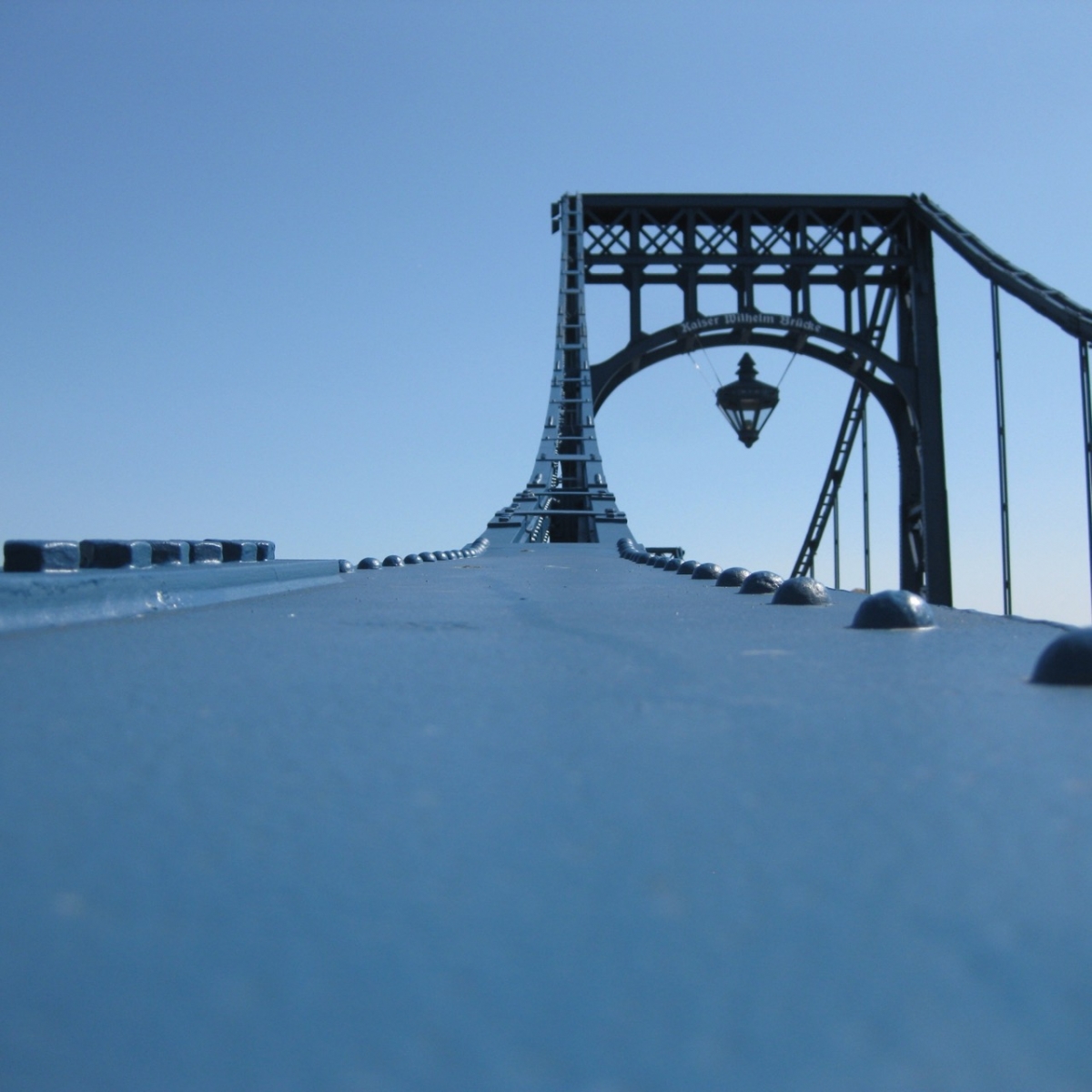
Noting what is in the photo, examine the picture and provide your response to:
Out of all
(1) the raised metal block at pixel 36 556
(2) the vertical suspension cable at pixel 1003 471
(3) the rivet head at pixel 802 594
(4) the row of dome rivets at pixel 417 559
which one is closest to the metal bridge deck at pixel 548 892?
(1) the raised metal block at pixel 36 556

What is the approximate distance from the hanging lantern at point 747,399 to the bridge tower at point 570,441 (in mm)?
2388

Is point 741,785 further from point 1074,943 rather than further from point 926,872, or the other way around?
point 1074,943

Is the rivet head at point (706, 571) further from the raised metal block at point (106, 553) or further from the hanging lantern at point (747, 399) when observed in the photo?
the hanging lantern at point (747, 399)

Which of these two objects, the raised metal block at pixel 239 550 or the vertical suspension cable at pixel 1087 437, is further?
the vertical suspension cable at pixel 1087 437

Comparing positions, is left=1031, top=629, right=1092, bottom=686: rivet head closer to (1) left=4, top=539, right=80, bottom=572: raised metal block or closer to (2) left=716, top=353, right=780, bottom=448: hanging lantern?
(1) left=4, top=539, right=80, bottom=572: raised metal block

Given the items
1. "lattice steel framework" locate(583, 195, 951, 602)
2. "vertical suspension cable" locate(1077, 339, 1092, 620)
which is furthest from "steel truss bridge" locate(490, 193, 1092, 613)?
"vertical suspension cable" locate(1077, 339, 1092, 620)

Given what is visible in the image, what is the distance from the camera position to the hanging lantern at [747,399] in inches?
574

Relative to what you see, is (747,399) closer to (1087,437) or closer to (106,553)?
(1087,437)

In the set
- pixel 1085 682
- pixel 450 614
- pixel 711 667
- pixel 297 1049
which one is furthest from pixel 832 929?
pixel 450 614

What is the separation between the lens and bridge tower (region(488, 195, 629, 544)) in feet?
58.3

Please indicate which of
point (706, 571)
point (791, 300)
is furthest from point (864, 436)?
point (706, 571)

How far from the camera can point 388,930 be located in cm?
71

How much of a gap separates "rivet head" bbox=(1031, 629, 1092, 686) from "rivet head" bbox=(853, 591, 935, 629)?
3.42ft

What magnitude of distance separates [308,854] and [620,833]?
26 centimetres
